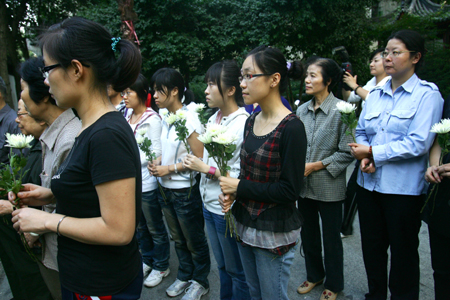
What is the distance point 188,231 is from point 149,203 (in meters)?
0.58

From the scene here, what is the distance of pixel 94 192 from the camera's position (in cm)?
131

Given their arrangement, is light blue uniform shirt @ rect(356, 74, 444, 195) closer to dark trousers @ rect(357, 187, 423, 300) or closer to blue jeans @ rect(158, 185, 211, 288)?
dark trousers @ rect(357, 187, 423, 300)

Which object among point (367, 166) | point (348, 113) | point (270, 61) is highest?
point (270, 61)

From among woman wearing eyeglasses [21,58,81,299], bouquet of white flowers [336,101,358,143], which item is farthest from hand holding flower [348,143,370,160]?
woman wearing eyeglasses [21,58,81,299]

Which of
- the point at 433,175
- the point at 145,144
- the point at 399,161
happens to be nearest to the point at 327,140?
the point at 399,161

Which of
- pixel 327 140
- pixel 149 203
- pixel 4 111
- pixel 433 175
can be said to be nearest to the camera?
pixel 433 175

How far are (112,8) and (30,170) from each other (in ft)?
31.4

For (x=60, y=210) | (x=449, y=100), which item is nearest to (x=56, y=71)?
(x=60, y=210)

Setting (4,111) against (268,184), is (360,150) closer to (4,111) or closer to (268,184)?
(268,184)

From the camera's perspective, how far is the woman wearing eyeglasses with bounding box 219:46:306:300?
1.76 meters

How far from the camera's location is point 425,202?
213 cm

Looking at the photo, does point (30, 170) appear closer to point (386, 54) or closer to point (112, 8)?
point (386, 54)


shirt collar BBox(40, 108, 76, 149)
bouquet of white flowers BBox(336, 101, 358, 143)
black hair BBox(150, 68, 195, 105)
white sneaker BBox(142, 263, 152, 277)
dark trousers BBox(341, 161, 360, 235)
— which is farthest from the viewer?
white sneaker BBox(142, 263, 152, 277)

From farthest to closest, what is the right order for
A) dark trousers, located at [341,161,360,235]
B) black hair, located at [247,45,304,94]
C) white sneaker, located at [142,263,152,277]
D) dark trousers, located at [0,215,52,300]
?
white sneaker, located at [142,263,152,277]
dark trousers, located at [341,161,360,235]
dark trousers, located at [0,215,52,300]
black hair, located at [247,45,304,94]
